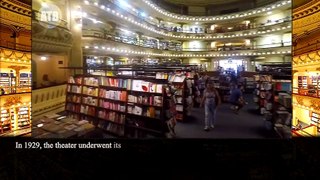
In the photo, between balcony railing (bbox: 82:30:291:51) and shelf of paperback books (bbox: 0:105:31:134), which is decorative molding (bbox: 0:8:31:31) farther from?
shelf of paperback books (bbox: 0:105:31:134)

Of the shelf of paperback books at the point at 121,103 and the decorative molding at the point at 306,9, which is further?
the shelf of paperback books at the point at 121,103

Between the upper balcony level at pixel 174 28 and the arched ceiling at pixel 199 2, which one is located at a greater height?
the arched ceiling at pixel 199 2

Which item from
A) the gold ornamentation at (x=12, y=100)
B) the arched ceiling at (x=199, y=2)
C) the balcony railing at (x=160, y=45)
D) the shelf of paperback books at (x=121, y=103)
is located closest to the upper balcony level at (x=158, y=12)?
the arched ceiling at (x=199, y=2)

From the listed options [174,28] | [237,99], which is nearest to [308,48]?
[237,99]

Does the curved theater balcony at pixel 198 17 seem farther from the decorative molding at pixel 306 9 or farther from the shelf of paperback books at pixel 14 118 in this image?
the shelf of paperback books at pixel 14 118

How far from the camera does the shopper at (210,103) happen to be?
182 cm

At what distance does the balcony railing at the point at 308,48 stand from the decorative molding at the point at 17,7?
98.0 inches

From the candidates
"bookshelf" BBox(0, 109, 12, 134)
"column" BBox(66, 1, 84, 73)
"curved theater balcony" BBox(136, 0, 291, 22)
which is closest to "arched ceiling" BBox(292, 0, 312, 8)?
"curved theater balcony" BBox(136, 0, 291, 22)

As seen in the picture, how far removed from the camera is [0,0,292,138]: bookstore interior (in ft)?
5.61

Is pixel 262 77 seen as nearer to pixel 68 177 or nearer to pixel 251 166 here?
pixel 251 166

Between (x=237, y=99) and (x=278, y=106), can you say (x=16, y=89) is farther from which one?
(x=278, y=106)

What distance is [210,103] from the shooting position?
1.96 metres

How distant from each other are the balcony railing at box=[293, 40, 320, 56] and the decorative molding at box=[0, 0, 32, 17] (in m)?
2.49

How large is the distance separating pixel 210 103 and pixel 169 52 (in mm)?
739
